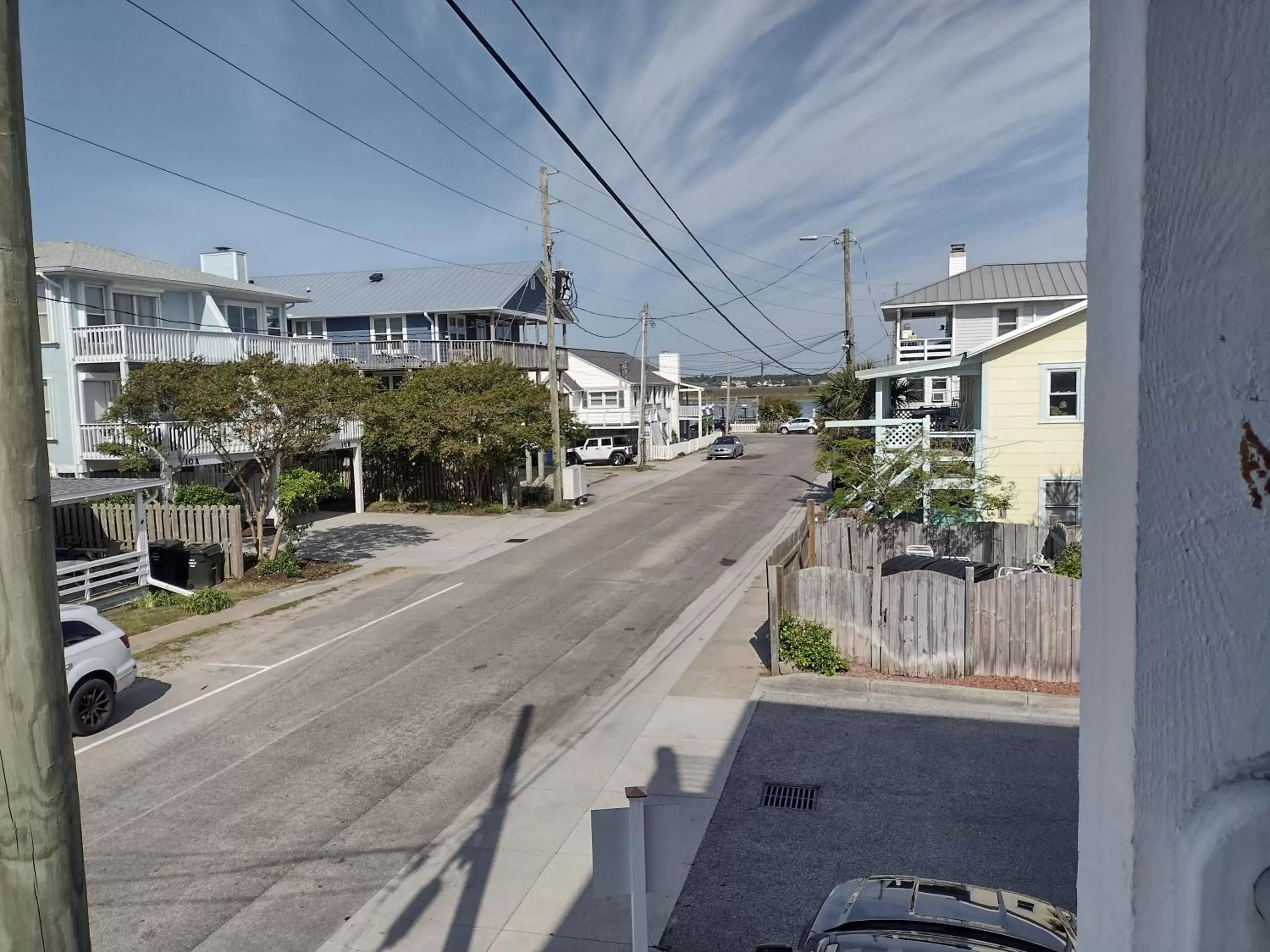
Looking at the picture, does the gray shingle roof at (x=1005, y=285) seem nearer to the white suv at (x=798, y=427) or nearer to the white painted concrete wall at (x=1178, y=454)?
the white painted concrete wall at (x=1178, y=454)

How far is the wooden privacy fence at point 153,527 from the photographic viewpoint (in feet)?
66.5

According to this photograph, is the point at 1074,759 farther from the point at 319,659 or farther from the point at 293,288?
the point at 293,288

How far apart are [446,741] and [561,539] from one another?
14.9m

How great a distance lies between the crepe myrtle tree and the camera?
19188 millimetres

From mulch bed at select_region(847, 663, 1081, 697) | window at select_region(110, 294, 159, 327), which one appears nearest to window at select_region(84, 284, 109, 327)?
window at select_region(110, 294, 159, 327)

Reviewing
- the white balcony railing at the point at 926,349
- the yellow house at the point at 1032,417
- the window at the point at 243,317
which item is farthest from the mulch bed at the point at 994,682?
the window at the point at 243,317

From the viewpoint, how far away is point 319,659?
14.1m

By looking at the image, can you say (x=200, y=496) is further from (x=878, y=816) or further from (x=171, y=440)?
(x=878, y=816)

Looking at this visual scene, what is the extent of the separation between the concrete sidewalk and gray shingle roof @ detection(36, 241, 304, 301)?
788 inches

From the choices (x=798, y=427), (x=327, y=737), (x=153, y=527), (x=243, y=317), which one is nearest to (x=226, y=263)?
(x=243, y=317)

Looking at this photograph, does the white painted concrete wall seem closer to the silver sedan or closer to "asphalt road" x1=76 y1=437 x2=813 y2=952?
"asphalt road" x1=76 y1=437 x2=813 y2=952

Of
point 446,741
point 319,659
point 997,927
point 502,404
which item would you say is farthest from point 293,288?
point 997,927

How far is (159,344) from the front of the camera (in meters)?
25.0

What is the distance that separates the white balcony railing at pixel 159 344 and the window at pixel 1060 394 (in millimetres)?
17257
